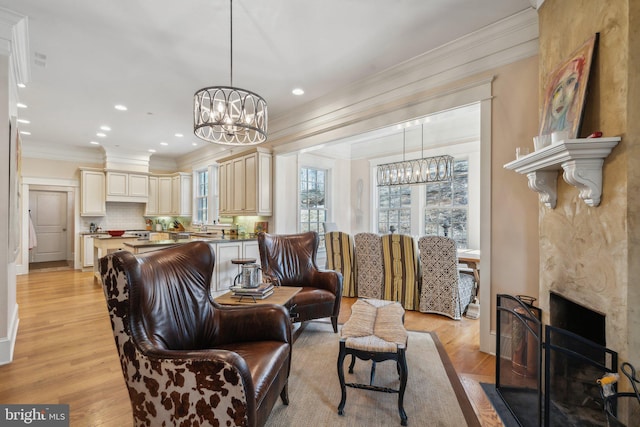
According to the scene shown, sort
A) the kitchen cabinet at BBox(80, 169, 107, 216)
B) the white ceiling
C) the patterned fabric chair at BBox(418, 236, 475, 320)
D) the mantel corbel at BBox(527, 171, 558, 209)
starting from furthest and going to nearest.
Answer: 1. the kitchen cabinet at BBox(80, 169, 107, 216)
2. the patterned fabric chair at BBox(418, 236, 475, 320)
3. the white ceiling
4. the mantel corbel at BBox(527, 171, 558, 209)

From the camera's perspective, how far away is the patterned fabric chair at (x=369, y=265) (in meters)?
4.29

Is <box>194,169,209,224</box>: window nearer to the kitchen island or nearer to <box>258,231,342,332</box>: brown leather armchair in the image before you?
the kitchen island

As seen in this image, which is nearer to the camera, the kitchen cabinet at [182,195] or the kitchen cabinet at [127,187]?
the kitchen cabinet at [127,187]

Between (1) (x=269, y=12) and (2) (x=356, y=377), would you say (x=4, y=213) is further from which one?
(2) (x=356, y=377)

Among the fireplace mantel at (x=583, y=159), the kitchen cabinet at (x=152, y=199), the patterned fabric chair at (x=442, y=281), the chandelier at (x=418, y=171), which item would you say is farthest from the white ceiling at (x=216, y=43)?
the kitchen cabinet at (x=152, y=199)

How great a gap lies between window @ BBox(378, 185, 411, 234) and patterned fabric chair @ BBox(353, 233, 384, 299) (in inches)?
80.1

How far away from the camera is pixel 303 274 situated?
11.4ft

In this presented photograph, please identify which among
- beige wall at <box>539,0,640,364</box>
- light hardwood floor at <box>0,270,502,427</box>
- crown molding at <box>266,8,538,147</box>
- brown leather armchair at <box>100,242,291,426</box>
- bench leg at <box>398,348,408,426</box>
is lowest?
light hardwood floor at <box>0,270,502,427</box>

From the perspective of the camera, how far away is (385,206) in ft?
22.0

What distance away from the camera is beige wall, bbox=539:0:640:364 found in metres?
1.36

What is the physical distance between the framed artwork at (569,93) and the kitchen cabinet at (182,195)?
7.79 metres

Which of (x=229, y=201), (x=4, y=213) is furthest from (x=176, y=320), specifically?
(x=229, y=201)

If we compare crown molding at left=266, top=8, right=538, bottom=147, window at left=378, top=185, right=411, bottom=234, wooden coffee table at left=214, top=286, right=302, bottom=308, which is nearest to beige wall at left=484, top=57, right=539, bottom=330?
crown molding at left=266, top=8, right=538, bottom=147

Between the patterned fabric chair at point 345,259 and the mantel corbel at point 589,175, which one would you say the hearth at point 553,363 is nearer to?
the mantel corbel at point 589,175
